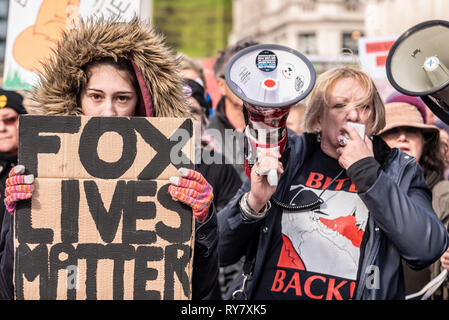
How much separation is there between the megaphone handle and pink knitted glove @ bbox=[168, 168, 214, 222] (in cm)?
21

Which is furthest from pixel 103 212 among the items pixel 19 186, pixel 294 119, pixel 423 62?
pixel 294 119

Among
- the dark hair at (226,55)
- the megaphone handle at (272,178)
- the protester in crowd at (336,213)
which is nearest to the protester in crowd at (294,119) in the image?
the dark hair at (226,55)

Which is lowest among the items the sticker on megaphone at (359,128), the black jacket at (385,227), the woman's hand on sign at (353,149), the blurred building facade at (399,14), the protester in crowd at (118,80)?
the black jacket at (385,227)

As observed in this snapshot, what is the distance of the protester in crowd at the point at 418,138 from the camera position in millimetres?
3135

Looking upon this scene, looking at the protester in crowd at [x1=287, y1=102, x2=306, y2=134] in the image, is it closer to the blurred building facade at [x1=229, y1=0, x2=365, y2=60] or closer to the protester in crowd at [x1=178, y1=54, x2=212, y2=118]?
the protester in crowd at [x1=178, y1=54, x2=212, y2=118]

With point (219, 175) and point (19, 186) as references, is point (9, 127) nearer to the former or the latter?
point (219, 175)

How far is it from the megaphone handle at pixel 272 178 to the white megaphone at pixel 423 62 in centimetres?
59

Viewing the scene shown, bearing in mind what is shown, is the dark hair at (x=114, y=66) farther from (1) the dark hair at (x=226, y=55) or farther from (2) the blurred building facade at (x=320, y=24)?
(2) the blurred building facade at (x=320, y=24)

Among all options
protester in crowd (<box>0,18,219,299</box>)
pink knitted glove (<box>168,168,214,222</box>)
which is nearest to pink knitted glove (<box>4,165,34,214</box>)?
protester in crowd (<box>0,18,219,299</box>)

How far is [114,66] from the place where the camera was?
89.3 inches

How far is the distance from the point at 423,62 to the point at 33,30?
2.17 metres

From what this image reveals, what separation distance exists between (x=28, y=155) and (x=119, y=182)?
296 millimetres

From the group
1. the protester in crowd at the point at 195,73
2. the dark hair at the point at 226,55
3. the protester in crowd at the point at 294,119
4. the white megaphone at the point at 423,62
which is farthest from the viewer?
the protester in crowd at the point at 294,119

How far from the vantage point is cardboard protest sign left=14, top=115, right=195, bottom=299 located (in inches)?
75.8
